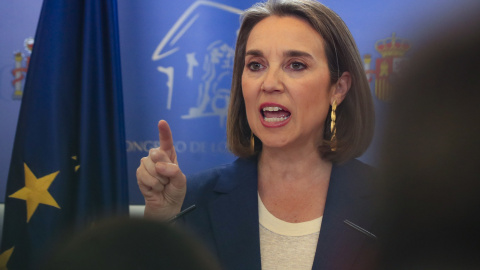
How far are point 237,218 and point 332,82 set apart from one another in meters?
0.55

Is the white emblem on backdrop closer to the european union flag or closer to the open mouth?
the european union flag

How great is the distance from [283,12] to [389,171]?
1250 mm

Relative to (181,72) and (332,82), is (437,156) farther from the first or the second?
(181,72)

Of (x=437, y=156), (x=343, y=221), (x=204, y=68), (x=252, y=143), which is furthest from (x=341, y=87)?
(x=437, y=156)

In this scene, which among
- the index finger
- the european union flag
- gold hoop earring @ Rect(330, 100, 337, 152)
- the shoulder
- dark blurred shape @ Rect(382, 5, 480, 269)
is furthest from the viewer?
the european union flag

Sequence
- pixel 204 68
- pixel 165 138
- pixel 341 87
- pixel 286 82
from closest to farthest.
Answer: pixel 165 138, pixel 286 82, pixel 341 87, pixel 204 68

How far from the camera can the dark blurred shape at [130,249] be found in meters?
0.31

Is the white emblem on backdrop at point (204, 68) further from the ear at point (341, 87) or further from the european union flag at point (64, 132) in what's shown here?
the ear at point (341, 87)

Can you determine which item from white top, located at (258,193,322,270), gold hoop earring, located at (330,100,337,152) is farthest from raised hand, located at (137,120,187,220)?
gold hoop earring, located at (330,100,337,152)

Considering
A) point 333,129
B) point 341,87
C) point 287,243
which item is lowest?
point 287,243

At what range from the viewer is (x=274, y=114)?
4.81ft

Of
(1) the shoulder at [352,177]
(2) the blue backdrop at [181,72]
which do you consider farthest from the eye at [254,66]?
(2) the blue backdrop at [181,72]

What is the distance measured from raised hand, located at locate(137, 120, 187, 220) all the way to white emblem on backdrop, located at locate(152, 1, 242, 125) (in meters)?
1.08

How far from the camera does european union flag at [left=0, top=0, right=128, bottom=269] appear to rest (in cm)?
219
